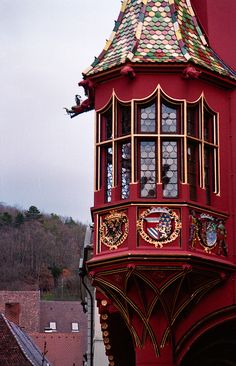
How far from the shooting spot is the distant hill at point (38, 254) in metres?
139

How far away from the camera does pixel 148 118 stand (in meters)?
21.1

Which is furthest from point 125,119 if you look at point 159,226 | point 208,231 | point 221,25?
point 221,25

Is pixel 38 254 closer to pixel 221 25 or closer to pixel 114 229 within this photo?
pixel 221 25

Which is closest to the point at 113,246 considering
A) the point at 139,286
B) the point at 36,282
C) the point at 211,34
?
the point at 139,286

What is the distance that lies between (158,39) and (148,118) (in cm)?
170

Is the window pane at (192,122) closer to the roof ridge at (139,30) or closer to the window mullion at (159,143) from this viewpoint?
the window mullion at (159,143)

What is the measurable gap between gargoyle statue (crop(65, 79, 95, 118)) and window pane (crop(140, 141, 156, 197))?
2.01m

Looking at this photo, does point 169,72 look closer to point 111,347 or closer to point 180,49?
point 180,49

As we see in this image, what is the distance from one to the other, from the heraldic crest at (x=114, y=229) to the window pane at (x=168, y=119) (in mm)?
1945

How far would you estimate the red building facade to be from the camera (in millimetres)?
20250

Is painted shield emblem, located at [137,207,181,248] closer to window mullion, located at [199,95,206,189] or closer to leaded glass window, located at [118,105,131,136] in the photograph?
window mullion, located at [199,95,206,189]

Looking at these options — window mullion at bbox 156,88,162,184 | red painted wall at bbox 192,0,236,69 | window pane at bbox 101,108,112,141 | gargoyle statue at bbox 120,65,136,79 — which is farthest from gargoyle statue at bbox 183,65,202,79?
window pane at bbox 101,108,112,141

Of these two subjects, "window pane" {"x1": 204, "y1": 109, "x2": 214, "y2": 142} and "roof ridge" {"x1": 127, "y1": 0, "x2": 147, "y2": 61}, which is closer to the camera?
"roof ridge" {"x1": 127, "y1": 0, "x2": 147, "y2": 61}

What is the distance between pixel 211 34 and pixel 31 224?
132 metres
